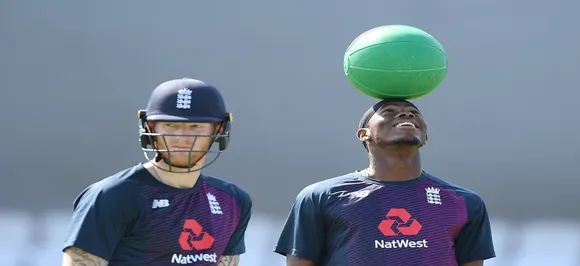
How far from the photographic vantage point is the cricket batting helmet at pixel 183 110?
3020 mm

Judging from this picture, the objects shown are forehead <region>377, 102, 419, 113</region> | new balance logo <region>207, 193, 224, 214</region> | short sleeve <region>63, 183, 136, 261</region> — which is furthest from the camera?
forehead <region>377, 102, 419, 113</region>

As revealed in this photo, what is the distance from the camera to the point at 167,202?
9.80 ft

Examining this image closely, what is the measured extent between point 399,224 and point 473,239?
0.87 ft

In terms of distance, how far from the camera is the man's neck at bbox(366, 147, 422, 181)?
3.29 m

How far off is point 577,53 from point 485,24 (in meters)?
0.55

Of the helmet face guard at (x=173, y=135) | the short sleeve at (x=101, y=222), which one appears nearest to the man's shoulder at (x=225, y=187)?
the helmet face guard at (x=173, y=135)

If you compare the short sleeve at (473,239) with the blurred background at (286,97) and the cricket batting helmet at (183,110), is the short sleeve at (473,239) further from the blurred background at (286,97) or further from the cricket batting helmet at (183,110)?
the blurred background at (286,97)

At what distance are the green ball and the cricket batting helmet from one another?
1.63 feet

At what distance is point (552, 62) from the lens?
5.66 meters

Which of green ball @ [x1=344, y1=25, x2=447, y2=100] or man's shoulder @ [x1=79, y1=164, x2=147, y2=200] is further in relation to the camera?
green ball @ [x1=344, y1=25, x2=447, y2=100]

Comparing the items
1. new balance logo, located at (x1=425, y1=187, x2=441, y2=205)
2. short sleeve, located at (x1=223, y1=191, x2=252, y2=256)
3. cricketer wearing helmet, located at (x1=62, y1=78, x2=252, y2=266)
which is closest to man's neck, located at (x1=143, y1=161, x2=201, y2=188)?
cricketer wearing helmet, located at (x1=62, y1=78, x2=252, y2=266)

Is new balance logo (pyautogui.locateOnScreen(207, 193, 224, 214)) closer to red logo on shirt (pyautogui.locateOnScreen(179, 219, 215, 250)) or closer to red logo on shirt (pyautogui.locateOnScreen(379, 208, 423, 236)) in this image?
red logo on shirt (pyautogui.locateOnScreen(179, 219, 215, 250))

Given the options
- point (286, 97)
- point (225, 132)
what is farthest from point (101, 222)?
point (286, 97)

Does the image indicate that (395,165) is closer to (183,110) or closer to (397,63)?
(397,63)
